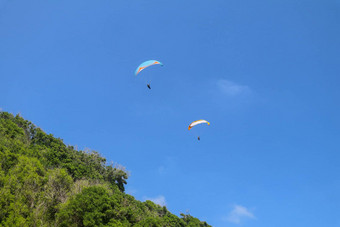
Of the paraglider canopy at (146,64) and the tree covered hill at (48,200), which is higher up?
the paraglider canopy at (146,64)

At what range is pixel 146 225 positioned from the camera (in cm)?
3516

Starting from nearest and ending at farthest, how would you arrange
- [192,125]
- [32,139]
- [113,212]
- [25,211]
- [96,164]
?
[25,211] < [113,212] < [192,125] < [32,139] < [96,164]

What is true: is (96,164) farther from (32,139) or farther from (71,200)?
(71,200)

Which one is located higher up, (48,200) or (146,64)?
(146,64)

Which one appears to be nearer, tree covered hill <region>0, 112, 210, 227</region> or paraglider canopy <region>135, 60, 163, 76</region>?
tree covered hill <region>0, 112, 210, 227</region>

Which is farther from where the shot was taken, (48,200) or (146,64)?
(146,64)

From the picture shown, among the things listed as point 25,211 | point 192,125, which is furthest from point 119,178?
point 25,211

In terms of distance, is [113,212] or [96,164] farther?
[96,164]

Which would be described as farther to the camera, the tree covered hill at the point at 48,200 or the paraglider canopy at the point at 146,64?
the paraglider canopy at the point at 146,64

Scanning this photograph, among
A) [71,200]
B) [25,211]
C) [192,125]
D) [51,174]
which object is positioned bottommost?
[25,211]

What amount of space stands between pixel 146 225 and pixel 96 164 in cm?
2936

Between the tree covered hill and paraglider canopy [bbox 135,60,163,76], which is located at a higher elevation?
paraglider canopy [bbox 135,60,163,76]

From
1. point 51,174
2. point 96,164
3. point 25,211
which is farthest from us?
point 96,164

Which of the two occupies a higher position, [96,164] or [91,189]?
[96,164]
